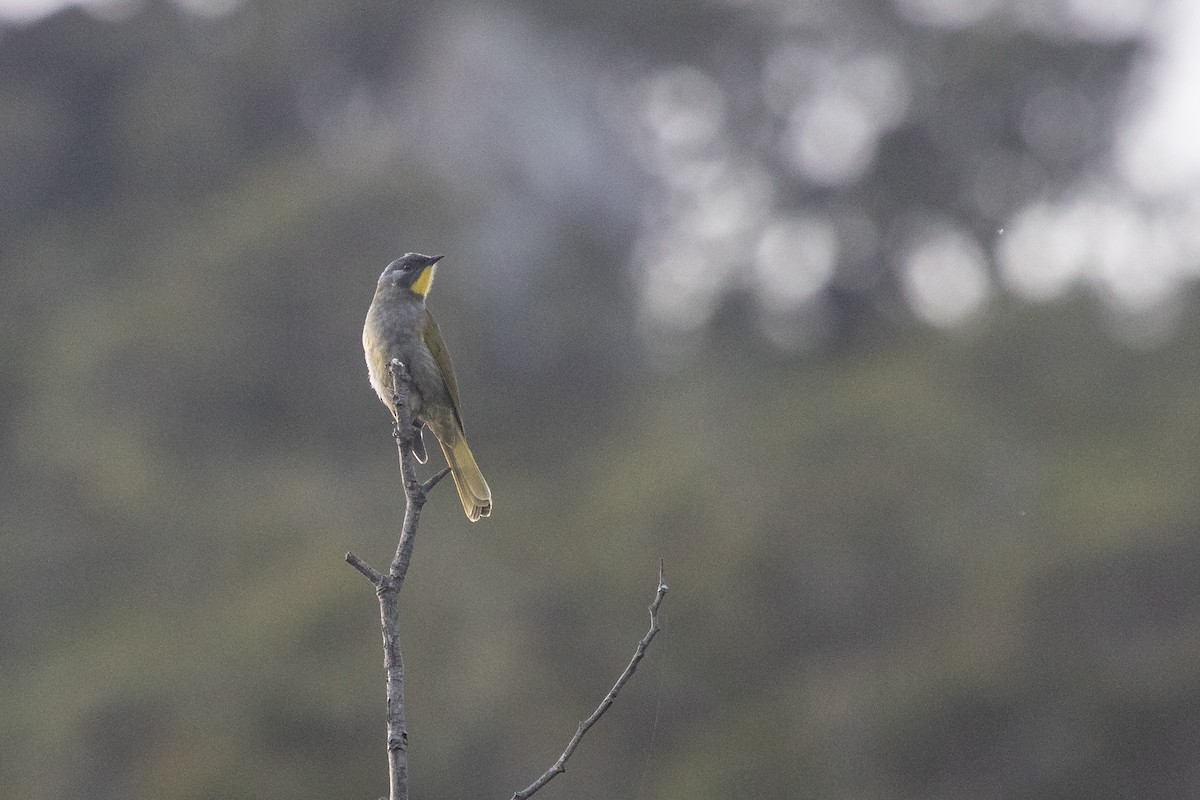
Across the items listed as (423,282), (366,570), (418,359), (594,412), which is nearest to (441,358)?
(418,359)

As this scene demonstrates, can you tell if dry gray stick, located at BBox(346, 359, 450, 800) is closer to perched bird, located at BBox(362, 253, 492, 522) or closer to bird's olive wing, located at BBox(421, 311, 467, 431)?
perched bird, located at BBox(362, 253, 492, 522)

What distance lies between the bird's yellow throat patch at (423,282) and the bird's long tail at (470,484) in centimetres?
95

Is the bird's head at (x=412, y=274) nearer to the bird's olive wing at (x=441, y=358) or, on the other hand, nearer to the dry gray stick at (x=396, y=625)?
the bird's olive wing at (x=441, y=358)

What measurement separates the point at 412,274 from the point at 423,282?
0.19 ft

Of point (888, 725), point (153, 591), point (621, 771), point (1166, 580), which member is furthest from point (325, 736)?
point (1166, 580)

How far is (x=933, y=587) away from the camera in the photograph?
55.5ft

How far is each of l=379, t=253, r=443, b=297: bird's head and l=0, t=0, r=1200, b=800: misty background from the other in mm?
7424

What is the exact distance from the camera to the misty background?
14.2 m

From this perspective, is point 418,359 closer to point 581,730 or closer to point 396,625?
point 396,625

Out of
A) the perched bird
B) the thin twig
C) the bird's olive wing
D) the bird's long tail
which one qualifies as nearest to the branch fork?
the thin twig

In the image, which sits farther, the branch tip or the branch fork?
the branch tip

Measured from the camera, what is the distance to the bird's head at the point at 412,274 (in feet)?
19.9

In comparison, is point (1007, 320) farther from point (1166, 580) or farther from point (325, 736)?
point (325, 736)

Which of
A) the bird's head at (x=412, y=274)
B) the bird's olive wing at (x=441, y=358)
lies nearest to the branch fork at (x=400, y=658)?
the bird's olive wing at (x=441, y=358)
